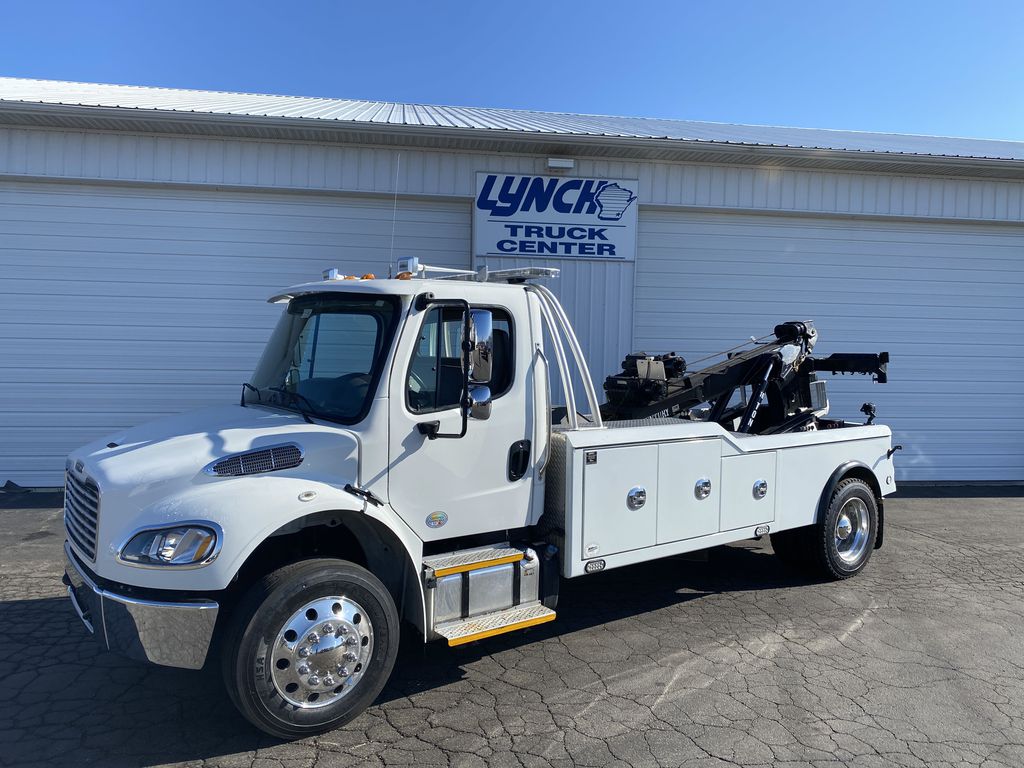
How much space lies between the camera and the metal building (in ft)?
31.2

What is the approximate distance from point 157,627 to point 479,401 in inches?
78.5

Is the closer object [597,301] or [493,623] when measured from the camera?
[493,623]

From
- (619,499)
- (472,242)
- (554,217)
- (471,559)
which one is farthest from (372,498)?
(554,217)

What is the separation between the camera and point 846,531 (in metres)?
6.82

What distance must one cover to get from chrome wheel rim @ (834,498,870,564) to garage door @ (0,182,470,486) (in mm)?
6512

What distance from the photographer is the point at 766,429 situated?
6980mm

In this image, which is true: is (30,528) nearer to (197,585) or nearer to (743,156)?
(197,585)

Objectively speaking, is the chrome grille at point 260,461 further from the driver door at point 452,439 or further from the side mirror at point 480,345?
the side mirror at point 480,345

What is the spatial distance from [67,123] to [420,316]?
7182 millimetres

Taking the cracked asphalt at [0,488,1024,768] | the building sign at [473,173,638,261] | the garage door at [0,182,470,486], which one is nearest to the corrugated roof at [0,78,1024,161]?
the building sign at [473,173,638,261]

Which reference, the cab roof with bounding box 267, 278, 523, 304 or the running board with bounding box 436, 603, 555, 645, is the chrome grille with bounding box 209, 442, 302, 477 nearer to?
the cab roof with bounding box 267, 278, 523, 304

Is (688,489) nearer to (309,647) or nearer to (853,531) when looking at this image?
(853,531)

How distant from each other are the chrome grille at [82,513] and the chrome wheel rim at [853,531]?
5.75 metres

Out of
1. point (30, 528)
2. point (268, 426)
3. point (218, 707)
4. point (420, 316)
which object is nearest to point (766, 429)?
point (420, 316)
